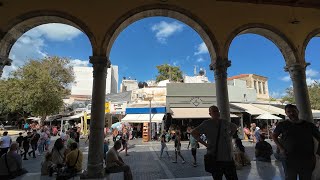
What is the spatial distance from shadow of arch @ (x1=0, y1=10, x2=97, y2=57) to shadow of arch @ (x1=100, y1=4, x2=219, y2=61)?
0.48m

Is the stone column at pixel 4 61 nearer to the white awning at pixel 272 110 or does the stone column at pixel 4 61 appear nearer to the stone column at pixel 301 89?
the stone column at pixel 301 89

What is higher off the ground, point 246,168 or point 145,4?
point 145,4

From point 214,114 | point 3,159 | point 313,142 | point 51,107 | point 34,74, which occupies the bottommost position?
point 3,159

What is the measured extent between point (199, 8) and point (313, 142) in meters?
4.72

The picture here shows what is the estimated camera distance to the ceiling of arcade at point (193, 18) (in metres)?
6.15

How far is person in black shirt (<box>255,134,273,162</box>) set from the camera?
744 centimetres


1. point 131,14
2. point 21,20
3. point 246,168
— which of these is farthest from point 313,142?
point 21,20

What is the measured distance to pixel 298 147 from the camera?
2980 millimetres

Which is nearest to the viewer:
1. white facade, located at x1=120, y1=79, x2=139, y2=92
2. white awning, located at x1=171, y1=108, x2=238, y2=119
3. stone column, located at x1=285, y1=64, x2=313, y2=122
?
stone column, located at x1=285, y1=64, x2=313, y2=122

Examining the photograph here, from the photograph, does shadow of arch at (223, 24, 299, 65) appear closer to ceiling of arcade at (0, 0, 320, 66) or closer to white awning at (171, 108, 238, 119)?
ceiling of arcade at (0, 0, 320, 66)

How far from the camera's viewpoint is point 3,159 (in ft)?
17.2

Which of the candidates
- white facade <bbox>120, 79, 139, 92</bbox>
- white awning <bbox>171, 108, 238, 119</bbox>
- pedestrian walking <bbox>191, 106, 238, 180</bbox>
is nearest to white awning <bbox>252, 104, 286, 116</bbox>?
white awning <bbox>171, 108, 238, 119</bbox>

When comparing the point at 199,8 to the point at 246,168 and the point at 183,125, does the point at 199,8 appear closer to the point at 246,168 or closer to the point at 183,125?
the point at 246,168

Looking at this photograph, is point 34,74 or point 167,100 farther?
point 34,74
